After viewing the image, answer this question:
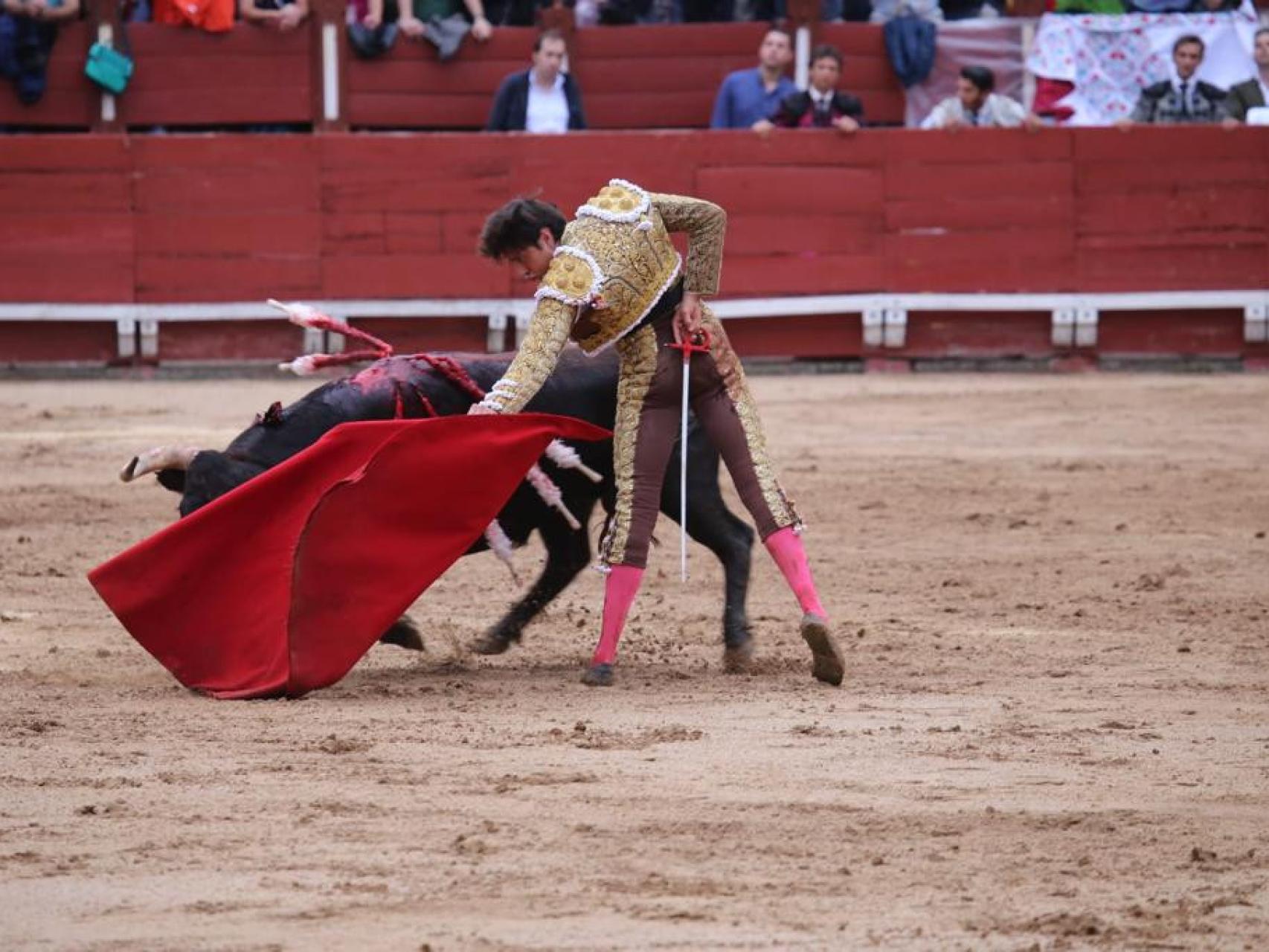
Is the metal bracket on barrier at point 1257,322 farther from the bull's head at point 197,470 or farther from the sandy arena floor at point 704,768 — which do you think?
the bull's head at point 197,470

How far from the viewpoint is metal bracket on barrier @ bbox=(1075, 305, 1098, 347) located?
1120 cm

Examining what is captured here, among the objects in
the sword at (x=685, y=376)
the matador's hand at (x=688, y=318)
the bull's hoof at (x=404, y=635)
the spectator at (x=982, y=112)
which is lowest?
the bull's hoof at (x=404, y=635)

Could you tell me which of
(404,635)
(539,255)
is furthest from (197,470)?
(539,255)

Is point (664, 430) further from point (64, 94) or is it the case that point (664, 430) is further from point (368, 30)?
point (64, 94)

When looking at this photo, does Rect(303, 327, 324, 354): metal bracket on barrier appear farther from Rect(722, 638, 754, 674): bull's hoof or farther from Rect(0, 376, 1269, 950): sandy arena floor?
Rect(722, 638, 754, 674): bull's hoof

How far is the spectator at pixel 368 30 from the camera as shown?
11.4 m

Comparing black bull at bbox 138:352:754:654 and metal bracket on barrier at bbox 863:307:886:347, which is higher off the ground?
black bull at bbox 138:352:754:654

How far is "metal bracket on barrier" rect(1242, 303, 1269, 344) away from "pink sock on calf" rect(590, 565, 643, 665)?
275 inches

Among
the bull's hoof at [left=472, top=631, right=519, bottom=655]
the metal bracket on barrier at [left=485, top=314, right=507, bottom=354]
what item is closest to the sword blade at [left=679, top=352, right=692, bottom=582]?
the bull's hoof at [left=472, top=631, right=519, bottom=655]

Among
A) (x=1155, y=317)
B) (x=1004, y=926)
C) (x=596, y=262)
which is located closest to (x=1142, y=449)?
(x=1155, y=317)

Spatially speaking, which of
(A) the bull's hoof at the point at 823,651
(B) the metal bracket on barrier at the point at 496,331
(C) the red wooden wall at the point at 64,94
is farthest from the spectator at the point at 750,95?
(A) the bull's hoof at the point at 823,651

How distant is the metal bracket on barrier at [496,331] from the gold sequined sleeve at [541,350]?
6530 mm

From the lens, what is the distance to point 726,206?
11125mm

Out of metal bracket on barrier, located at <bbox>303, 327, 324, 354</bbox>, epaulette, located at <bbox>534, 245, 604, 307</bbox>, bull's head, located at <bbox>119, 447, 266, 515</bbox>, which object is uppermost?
epaulette, located at <bbox>534, 245, 604, 307</bbox>
